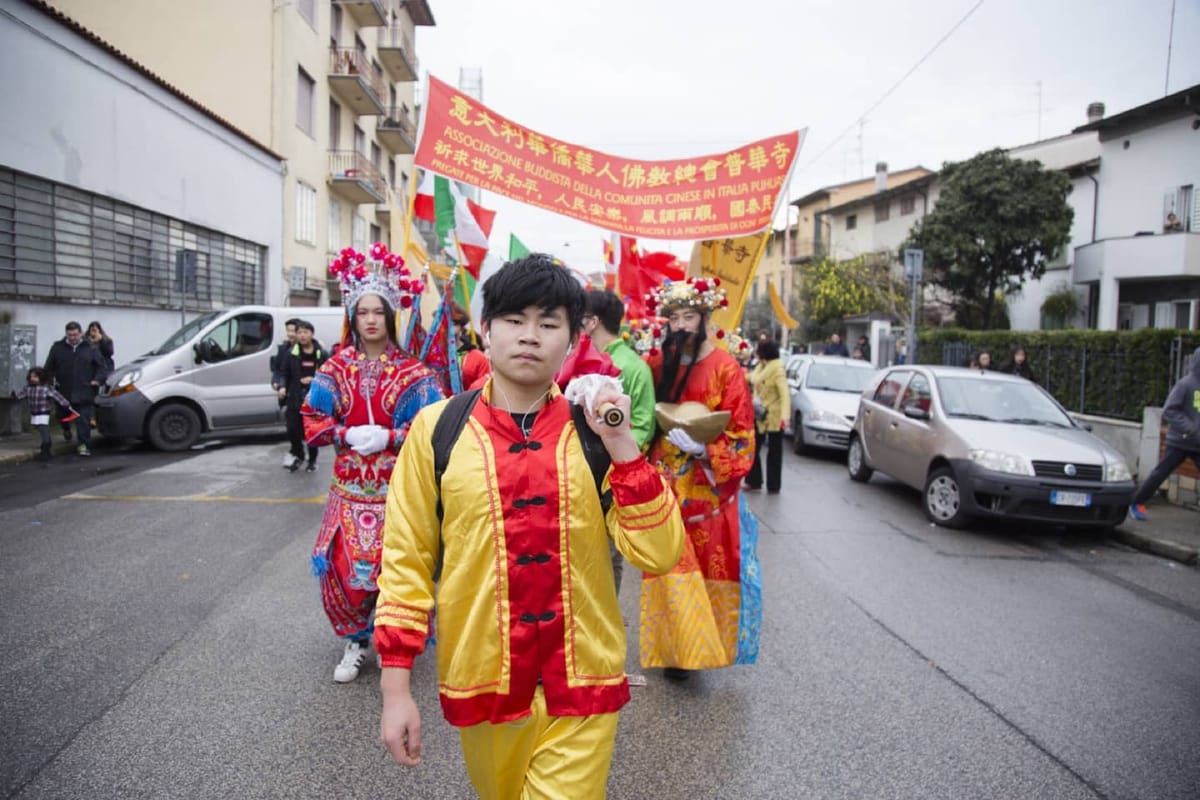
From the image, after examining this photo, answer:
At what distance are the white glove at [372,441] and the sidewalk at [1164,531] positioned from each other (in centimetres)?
704

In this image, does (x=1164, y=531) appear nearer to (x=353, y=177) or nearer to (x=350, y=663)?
(x=350, y=663)

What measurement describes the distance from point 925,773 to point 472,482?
7.77ft

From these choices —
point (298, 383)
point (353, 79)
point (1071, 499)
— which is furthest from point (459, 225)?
point (353, 79)

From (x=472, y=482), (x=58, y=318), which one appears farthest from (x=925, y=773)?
(x=58, y=318)

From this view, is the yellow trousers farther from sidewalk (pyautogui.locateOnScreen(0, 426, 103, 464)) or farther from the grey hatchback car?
sidewalk (pyautogui.locateOnScreen(0, 426, 103, 464))

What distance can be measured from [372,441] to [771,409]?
6.39 meters

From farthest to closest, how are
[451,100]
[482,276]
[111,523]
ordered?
[111,523], [482,276], [451,100]

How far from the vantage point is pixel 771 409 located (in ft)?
30.5

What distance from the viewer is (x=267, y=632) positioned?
14.7ft

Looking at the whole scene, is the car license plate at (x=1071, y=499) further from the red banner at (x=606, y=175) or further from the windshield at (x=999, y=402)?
the red banner at (x=606, y=175)

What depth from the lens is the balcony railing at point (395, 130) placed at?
3066cm

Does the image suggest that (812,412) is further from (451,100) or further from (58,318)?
(58,318)

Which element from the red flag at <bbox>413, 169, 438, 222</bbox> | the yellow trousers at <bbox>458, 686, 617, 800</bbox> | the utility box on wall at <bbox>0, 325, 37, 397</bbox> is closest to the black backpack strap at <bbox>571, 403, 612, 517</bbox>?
the yellow trousers at <bbox>458, 686, 617, 800</bbox>

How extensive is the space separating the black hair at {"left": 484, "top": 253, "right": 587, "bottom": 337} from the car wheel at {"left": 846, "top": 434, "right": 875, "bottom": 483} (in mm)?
8810
